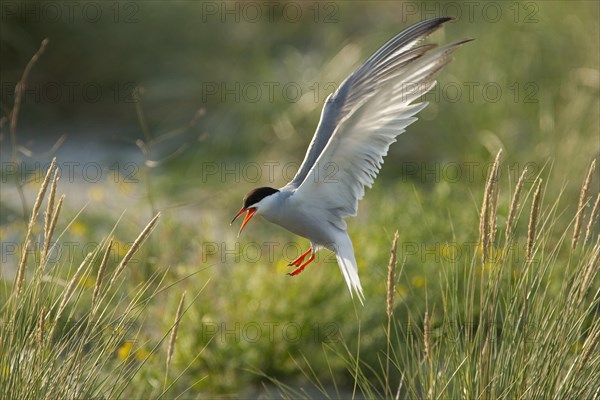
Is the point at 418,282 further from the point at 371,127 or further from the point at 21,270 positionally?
the point at 21,270

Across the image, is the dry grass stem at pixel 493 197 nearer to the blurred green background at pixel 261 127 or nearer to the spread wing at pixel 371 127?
the spread wing at pixel 371 127

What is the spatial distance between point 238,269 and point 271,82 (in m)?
3.06

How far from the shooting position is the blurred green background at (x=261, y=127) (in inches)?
156

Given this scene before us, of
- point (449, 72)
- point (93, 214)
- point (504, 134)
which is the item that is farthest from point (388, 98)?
point (449, 72)

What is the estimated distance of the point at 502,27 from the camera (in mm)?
6691

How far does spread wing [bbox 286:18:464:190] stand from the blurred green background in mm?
727

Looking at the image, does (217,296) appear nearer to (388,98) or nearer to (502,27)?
(388,98)

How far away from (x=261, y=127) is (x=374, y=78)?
3.94 meters

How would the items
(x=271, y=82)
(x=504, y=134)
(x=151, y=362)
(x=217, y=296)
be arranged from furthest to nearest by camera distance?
(x=271, y=82), (x=504, y=134), (x=217, y=296), (x=151, y=362)

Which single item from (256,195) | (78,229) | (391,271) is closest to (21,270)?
(256,195)

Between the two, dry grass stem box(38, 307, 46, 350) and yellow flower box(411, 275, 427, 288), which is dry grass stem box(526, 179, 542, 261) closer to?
dry grass stem box(38, 307, 46, 350)

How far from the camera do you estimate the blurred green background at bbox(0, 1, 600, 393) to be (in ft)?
13.0

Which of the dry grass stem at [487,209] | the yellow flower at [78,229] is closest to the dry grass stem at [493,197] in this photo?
the dry grass stem at [487,209]

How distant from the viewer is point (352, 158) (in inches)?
106
